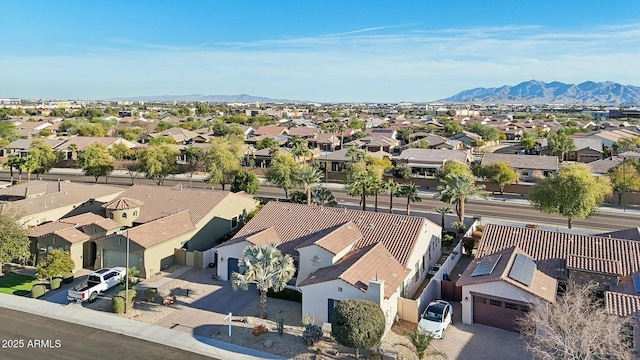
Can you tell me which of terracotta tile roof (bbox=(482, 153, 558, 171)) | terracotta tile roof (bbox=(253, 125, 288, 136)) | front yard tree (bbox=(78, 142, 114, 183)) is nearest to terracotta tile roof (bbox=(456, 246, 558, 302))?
terracotta tile roof (bbox=(482, 153, 558, 171))

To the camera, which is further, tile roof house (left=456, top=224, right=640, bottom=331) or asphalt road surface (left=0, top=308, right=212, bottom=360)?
tile roof house (left=456, top=224, right=640, bottom=331)

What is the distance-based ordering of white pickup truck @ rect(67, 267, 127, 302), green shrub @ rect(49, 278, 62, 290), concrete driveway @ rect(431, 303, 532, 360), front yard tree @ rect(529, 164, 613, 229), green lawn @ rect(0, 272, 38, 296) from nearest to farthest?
1. concrete driveway @ rect(431, 303, 532, 360)
2. white pickup truck @ rect(67, 267, 127, 302)
3. green lawn @ rect(0, 272, 38, 296)
4. green shrub @ rect(49, 278, 62, 290)
5. front yard tree @ rect(529, 164, 613, 229)

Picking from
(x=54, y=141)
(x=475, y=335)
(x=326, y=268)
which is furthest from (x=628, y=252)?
(x=54, y=141)

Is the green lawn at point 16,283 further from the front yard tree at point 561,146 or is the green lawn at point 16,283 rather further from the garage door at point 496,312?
the front yard tree at point 561,146

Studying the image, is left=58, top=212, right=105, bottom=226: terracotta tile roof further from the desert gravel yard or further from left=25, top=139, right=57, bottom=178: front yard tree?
left=25, top=139, right=57, bottom=178: front yard tree

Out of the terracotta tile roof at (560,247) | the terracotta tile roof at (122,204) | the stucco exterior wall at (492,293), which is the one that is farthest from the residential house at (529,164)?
the terracotta tile roof at (122,204)

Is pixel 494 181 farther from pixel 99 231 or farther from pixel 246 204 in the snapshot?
pixel 99 231

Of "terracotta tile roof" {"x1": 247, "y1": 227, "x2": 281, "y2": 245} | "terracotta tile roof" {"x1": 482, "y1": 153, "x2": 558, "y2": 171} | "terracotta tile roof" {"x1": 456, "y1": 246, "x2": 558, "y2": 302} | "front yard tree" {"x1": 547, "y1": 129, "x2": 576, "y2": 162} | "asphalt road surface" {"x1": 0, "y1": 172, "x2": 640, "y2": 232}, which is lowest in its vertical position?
"asphalt road surface" {"x1": 0, "y1": 172, "x2": 640, "y2": 232}
